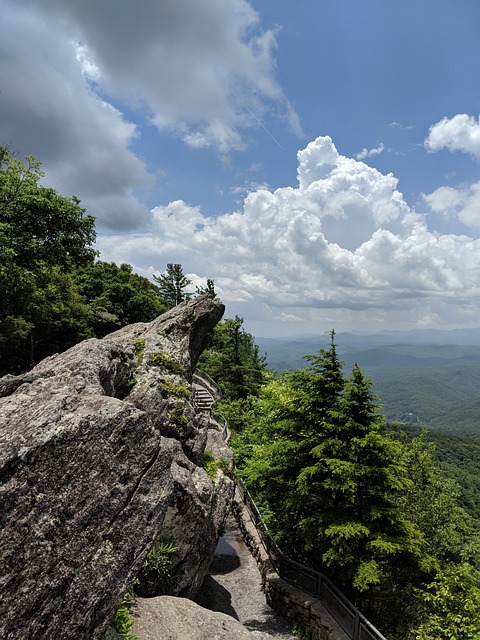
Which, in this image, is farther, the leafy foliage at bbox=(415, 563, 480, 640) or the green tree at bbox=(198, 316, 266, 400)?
the green tree at bbox=(198, 316, 266, 400)

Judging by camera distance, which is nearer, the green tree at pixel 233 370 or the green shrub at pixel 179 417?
the green shrub at pixel 179 417

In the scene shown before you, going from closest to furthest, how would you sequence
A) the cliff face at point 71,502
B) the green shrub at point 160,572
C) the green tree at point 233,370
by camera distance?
the cliff face at point 71,502, the green shrub at point 160,572, the green tree at point 233,370

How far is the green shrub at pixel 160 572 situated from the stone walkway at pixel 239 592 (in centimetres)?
335

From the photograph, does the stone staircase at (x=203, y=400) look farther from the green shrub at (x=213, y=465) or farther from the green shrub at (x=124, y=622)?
the green shrub at (x=124, y=622)

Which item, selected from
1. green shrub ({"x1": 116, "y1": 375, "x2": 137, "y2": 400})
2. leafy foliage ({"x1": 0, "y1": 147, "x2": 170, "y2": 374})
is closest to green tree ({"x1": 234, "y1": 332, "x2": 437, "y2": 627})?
green shrub ({"x1": 116, "y1": 375, "x2": 137, "y2": 400})

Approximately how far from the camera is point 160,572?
346 inches

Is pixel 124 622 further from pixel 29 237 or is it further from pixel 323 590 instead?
pixel 29 237

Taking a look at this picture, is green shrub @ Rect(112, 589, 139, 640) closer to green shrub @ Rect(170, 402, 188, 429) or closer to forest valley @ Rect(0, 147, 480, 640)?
green shrub @ Rect(170, 402, 188, 429)

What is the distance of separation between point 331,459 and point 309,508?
10.1ft

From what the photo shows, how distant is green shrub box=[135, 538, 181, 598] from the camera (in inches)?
330

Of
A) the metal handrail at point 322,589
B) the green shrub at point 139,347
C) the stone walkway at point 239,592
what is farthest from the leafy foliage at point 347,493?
the green shrub at point 139,347

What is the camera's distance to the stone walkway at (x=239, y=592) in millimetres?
12422

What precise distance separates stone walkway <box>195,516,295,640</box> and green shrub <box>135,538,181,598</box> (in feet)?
11.0

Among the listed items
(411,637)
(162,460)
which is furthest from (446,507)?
(162,460)
